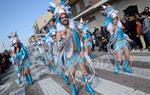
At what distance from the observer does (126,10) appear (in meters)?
21.2

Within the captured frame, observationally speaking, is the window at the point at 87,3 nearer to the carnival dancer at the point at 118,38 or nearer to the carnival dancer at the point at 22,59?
the carnival dancer at the point at 22,59

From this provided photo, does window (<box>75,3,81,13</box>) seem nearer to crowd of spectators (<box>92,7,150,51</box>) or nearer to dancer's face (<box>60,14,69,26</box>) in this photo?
crowd of spectators (<box>92,7,150,51</box>)

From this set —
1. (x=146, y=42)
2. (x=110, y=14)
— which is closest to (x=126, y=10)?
(x=146, y=42)

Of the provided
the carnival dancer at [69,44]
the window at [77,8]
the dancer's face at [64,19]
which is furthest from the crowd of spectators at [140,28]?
the window at [77,8]

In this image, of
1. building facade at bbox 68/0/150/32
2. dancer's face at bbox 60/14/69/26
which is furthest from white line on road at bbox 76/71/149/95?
building facade at bbox 68/0/150/32

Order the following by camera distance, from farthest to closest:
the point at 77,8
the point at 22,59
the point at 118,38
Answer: the point at 77,8
the point at 22,59
the point at 118,38

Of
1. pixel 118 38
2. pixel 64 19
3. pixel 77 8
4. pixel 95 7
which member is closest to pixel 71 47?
pixel 64 19

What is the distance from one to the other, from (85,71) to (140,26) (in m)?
6.64

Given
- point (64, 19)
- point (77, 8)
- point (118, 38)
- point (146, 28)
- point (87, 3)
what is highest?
point (87, 3)

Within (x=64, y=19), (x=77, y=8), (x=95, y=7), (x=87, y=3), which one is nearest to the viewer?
(x=64, y=19)

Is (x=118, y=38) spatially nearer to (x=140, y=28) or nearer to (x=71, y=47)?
(x=71, y=47)

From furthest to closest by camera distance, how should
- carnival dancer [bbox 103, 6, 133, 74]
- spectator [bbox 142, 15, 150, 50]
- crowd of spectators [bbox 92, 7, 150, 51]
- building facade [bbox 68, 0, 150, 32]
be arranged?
building facade [bbox 68, 0, 150, 32]
crowd of spectators [bbox 92, 7, 150, 51]
spectator [bbox 142, 15, 150, 50]
carnival dancer [bbox 103, 6, 133, 74]

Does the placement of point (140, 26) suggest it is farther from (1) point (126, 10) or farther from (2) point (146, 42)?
(1) point (126, 10)

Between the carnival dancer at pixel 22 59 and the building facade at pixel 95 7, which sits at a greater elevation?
the building facade at pixel 95 7
